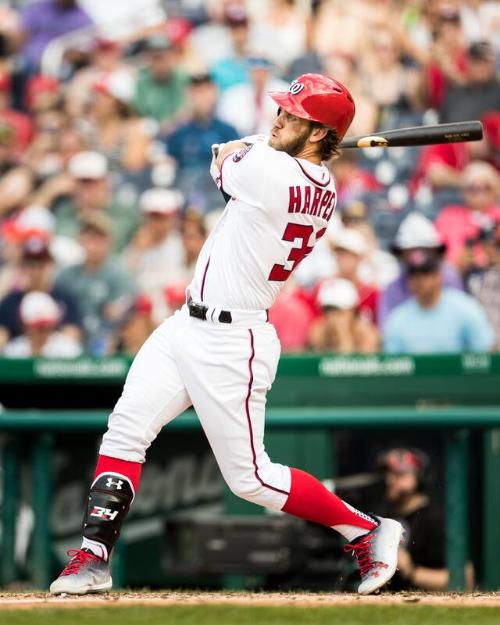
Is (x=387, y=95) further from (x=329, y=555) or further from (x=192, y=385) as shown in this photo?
(x=192, y=385)

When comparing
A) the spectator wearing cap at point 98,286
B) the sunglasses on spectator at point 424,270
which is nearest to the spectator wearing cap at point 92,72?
the spectator wearing cap at point 98,286

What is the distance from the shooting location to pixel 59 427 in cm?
589

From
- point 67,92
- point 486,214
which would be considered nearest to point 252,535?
point 486,214

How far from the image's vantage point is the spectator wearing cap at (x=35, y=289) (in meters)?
7.92

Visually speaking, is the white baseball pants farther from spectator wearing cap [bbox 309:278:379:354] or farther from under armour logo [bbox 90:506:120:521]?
spectator wearing cap [bbox 309:278:379:354]

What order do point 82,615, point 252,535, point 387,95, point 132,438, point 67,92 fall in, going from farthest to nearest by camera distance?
point 67,92 → point 387,95 → point 252,535 → point 132,438 → point 82,615

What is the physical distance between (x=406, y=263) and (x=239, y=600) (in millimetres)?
3121

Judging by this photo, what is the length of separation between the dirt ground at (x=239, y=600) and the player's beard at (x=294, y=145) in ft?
4.71

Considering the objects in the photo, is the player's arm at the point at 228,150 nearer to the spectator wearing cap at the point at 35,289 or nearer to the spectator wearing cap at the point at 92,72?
the spectator wearing cap at the point at 35,289

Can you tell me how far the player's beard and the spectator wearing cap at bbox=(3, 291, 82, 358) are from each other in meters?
3.58

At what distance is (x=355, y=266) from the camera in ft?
25.0

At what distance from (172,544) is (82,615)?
2.41 m

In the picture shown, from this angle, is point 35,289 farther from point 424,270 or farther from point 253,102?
point 424,270

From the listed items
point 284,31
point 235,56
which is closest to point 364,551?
point 235,56
